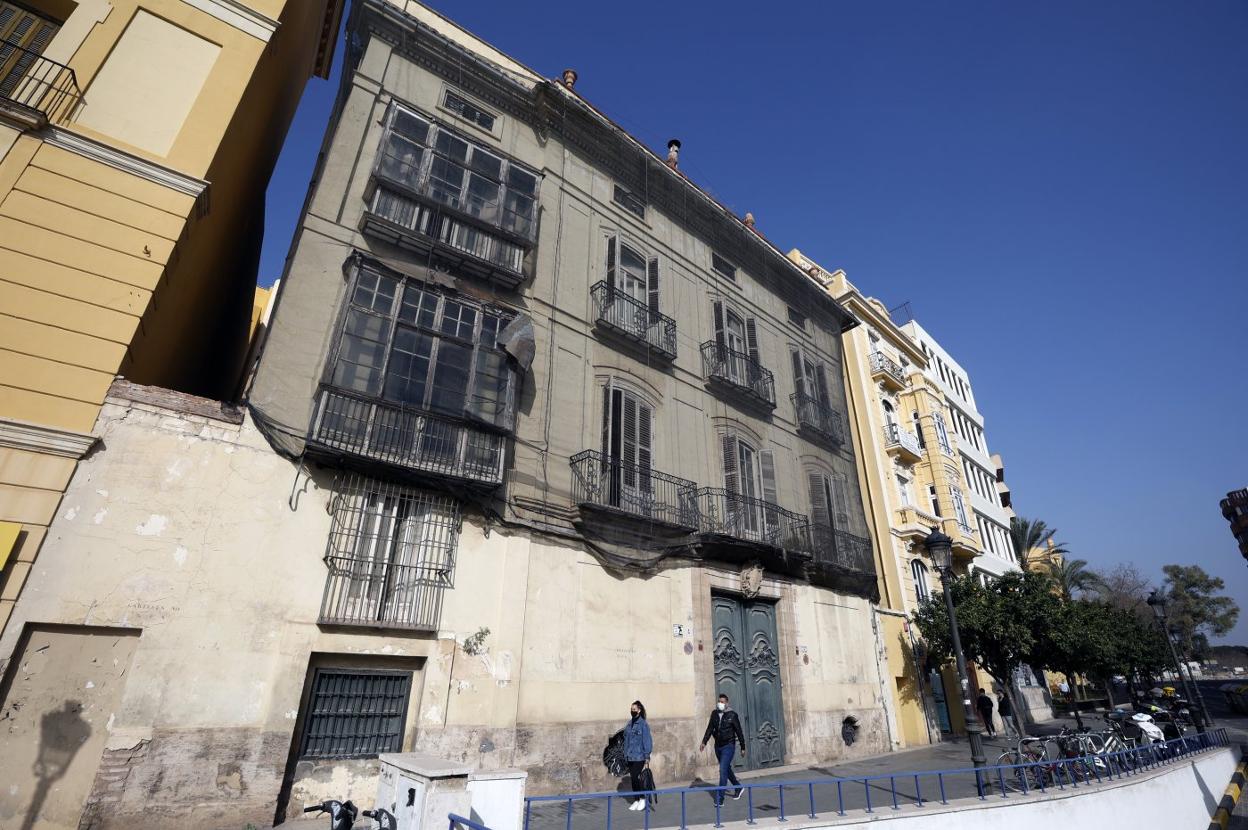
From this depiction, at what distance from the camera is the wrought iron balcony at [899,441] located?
77.6 ft

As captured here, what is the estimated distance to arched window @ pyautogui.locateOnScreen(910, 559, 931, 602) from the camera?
867 inches

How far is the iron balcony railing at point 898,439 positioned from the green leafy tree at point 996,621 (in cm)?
577

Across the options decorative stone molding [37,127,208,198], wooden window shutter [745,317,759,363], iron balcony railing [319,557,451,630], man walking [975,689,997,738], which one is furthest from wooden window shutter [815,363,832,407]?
decorative stone molding [37,127,208,198]

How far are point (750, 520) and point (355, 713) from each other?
10.1 m

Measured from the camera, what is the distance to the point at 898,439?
949 inches

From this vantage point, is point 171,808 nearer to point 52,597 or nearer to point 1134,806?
point 52,597

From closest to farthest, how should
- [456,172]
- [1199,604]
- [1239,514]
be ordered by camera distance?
[456,172], [1199,604], [1239,514]

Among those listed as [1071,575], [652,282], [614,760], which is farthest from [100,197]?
[1071,575]

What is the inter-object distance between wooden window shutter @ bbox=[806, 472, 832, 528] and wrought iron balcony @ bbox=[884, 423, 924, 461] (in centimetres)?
622

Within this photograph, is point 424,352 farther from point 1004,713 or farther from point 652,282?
point 1004,713

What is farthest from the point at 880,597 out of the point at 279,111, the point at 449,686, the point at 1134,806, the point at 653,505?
the point at 279,111

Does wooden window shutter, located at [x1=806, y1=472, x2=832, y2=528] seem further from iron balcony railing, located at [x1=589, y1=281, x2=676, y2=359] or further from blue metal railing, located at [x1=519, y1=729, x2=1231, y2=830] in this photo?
blue metal railing, located at [x1=519, y1=729, x2=1231, y2=830]

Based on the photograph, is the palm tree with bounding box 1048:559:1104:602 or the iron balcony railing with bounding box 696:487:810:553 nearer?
the iron balcony railing with bounding box 696:487:810:553

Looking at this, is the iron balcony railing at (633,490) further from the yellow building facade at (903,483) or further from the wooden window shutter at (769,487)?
the yellow building facade at (903,483)
